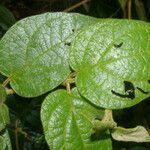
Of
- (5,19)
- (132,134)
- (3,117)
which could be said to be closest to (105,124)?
(132,134)

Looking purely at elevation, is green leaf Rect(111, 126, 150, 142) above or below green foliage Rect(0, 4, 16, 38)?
below

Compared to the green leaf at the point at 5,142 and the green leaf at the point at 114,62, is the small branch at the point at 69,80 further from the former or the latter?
the green leaf at the point at 5,142

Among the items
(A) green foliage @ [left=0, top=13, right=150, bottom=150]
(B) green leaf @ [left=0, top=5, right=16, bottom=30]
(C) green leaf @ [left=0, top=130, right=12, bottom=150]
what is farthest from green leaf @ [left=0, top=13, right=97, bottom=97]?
(B) green leaf @ [left=0, top=5, right=16, bottom=30]

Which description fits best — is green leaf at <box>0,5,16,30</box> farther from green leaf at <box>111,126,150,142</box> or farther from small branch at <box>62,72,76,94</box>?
green leaf at <box>111,126,150,142</box>

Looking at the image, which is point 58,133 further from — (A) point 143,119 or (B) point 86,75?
(A) point 143,119

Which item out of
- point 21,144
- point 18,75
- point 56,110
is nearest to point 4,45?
point 18,75

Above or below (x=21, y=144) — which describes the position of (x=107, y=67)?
above
